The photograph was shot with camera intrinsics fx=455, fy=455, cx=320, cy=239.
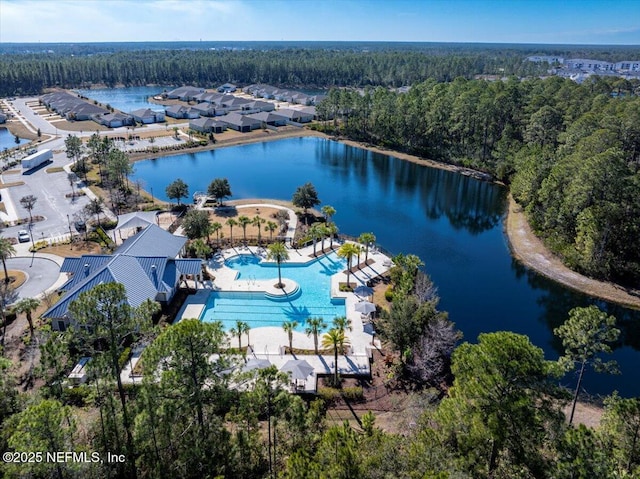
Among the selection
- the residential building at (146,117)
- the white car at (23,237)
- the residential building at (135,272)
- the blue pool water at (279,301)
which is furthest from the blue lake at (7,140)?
the blue pool water at (279,301)

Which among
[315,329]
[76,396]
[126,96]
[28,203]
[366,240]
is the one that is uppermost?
[126,96]

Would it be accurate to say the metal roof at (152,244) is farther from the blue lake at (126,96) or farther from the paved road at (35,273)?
the blue lake at (126,96)

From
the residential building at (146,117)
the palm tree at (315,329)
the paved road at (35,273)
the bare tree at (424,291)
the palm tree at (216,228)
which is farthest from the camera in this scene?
the residential building at (146,117)

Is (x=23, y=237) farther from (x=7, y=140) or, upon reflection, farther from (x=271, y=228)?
(x=7, y=140)

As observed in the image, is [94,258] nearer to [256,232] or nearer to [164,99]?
[256,232]

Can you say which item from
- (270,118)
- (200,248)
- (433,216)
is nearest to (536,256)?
(433,216)

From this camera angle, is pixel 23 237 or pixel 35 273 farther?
pixel 23 237
